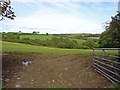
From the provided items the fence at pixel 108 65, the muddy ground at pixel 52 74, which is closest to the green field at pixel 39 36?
the muddy ground at pixel 52 74

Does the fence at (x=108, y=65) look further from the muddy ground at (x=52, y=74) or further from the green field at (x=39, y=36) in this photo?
the green field at (x=39, y=36)

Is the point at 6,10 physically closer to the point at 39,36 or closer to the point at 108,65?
the point at 108,65

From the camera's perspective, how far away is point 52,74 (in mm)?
11852

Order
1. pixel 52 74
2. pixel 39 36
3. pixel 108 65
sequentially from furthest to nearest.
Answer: pixel 39 36 → pixel 52 74 → pixel 108 65

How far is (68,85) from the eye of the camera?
32.5 feet

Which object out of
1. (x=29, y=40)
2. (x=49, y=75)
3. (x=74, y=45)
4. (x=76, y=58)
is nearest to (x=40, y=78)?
(x=49, y=75)

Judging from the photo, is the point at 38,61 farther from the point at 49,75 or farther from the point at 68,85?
Answer: the point at 68,85

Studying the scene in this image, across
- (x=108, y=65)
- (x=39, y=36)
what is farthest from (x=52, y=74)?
(x=39, y=36)

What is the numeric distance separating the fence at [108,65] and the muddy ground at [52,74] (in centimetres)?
22

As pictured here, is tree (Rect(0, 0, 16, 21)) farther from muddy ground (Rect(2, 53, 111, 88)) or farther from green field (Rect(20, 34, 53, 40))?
green field (Rect(20, 34, 53, 40))

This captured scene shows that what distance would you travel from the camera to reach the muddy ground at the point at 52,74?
10.1m

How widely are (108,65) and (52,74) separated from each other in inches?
95.8

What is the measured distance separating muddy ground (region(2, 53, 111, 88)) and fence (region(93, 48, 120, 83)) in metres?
0.22

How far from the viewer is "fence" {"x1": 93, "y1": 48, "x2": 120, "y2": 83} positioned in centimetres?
968
